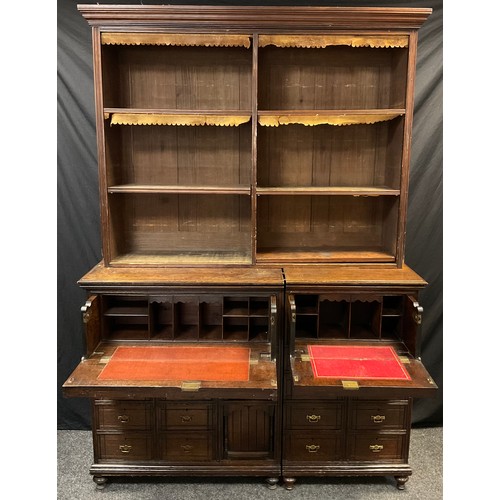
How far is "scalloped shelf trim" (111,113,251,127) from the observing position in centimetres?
294

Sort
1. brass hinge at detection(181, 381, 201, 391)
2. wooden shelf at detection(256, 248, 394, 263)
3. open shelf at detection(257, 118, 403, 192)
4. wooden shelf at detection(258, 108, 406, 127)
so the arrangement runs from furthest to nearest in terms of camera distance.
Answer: open shelf at detection(257, 118, 403, 192), wooden shelf at detection(256, 248, 394, 263), wooden shelf at detection(258, 108, 406, 127), brass hinge at detection(181, 381, 201, 391)

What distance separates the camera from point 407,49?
287 cm

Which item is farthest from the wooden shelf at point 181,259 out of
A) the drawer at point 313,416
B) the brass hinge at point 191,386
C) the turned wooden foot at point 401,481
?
the turned wooden foot at point 401,481

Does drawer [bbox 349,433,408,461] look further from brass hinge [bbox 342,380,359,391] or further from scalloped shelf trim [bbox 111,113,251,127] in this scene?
scalloped shelf trim [bbox 111,113,251,127]

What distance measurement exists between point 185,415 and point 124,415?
35 cm

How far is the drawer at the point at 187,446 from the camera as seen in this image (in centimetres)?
298

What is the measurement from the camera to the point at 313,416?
298 cm

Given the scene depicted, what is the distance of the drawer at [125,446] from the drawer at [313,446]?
2.69ft

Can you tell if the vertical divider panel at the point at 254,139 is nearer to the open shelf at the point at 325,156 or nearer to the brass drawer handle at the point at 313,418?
the open shelf at the point at 325,156

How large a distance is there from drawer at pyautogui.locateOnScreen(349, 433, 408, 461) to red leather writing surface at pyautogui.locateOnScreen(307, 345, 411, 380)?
1.68 feet

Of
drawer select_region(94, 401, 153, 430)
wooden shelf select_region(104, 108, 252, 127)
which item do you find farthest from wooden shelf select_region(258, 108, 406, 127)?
drawer select_region(94, 401, 153, 430)

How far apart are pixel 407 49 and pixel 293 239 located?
132 cm

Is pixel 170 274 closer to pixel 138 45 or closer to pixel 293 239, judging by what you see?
pixel 293 239

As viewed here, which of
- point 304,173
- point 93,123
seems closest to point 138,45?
point 93,123
